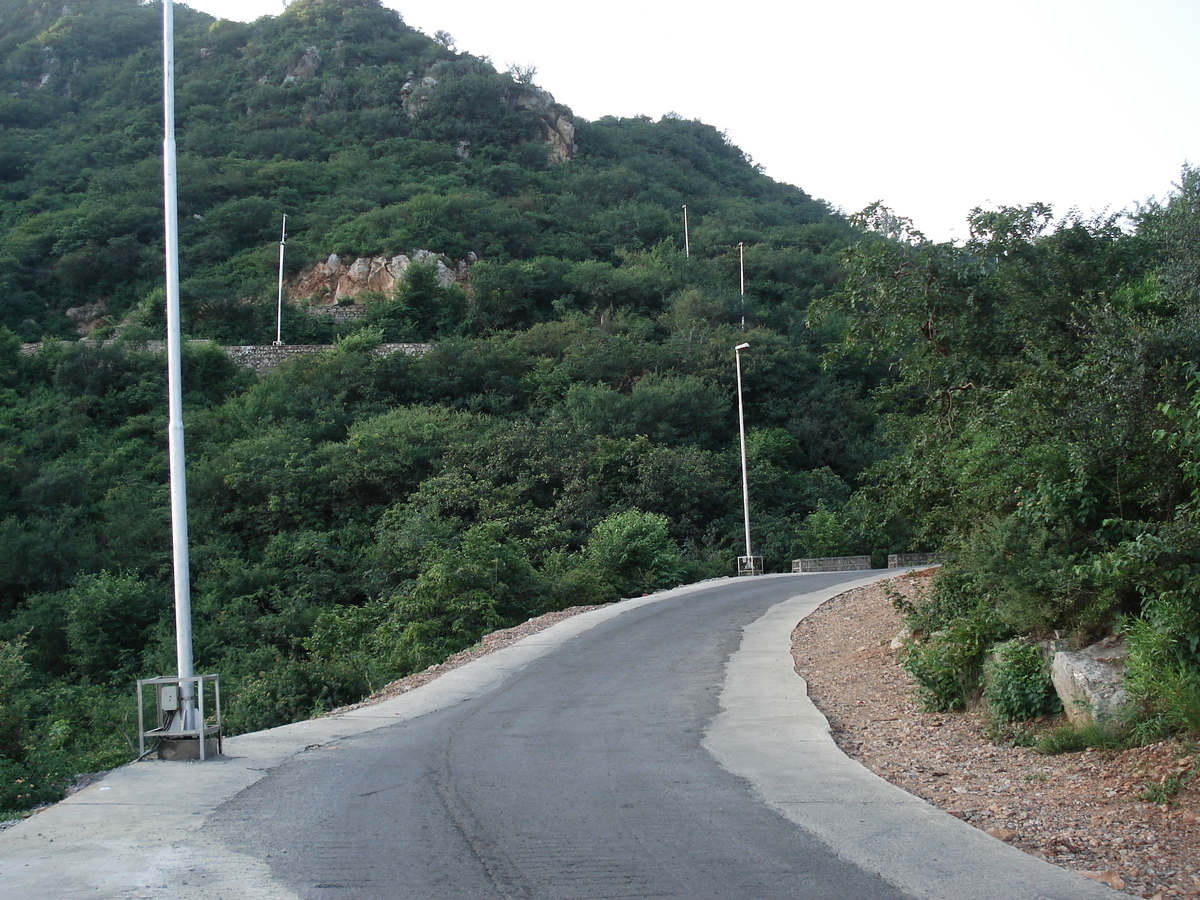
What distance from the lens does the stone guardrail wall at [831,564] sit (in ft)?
115

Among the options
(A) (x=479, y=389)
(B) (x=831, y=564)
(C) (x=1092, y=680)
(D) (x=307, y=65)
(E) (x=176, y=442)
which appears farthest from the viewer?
(D) (x=307, y=65)

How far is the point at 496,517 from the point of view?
32.5 meters

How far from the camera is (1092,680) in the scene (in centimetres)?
792

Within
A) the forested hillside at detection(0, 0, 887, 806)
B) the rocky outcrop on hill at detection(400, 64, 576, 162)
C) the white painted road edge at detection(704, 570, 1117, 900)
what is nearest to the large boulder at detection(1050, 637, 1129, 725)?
the white painted road edge at detection(704, 570, 1117, 900)

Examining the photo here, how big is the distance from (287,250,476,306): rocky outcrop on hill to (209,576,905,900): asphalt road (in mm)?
47002

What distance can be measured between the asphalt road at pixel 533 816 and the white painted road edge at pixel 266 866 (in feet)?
0.67

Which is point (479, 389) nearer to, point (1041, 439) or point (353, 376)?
point (353, 376)

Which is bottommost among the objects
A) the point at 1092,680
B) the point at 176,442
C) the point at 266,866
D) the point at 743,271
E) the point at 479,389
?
the point at 266,866

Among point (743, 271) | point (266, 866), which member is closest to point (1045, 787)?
point (266, 866)

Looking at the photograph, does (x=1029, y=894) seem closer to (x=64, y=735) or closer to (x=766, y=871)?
(x=766, y=871)

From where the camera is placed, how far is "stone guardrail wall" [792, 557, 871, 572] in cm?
3500

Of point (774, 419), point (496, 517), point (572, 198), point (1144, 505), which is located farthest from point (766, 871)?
point (572, 198)

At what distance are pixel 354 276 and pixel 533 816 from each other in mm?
52922

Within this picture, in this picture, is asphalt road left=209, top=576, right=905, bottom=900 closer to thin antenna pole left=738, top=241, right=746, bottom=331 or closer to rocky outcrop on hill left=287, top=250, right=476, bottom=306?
rocky outcrop on hill left=287, top=250, right=476, bottom=306
